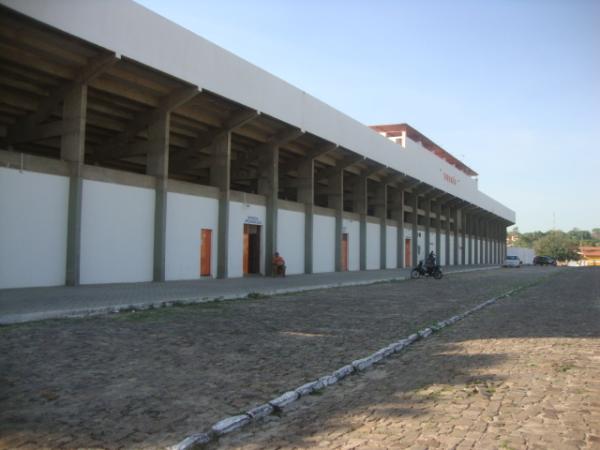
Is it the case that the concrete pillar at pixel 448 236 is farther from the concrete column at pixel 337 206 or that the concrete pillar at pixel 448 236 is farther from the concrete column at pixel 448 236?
the concrete column at pixel 337 206

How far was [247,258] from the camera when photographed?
1069 inches

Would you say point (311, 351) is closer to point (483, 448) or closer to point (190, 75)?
point (483, 448)

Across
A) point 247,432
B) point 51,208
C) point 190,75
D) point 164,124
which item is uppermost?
point 190,75

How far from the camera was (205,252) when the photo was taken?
23.6m

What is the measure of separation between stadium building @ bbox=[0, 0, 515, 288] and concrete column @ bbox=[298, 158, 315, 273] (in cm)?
7

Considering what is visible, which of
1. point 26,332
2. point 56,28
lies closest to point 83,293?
point 26,332

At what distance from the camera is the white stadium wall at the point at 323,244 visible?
104ft

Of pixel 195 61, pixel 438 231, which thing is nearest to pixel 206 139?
pixel 195 61

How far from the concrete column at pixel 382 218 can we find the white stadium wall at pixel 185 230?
19.5m

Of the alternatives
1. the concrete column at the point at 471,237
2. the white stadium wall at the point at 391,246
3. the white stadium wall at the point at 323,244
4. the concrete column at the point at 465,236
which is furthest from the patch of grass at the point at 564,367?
the concrete column at the point at 471,237

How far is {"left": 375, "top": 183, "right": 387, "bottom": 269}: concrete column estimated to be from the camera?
133 feet

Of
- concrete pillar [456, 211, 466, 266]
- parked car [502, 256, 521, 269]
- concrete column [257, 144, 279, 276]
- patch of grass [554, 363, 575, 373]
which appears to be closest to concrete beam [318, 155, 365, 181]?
concrete column [257, 144, 279, 276]

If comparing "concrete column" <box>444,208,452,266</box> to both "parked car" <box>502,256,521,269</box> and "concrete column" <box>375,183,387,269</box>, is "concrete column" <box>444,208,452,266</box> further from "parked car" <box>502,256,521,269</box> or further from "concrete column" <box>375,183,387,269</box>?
"concrete column" <box>375,183,387,269</box>

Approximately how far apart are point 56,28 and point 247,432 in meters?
14.4
